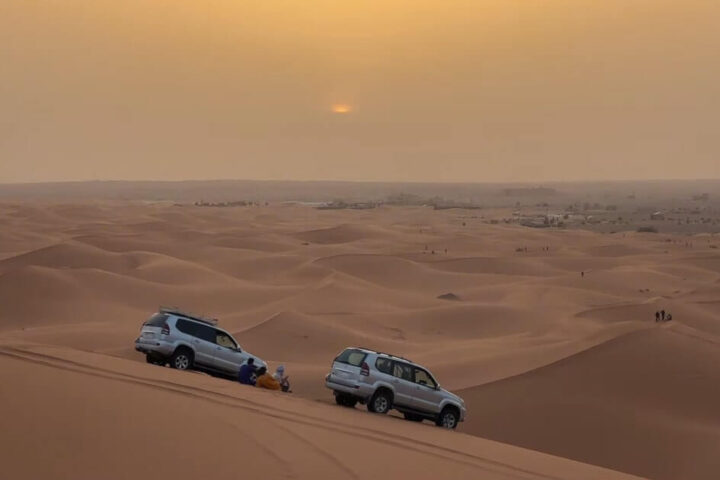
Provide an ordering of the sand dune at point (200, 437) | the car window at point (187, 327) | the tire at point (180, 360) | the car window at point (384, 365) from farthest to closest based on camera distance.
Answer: the car window at point (187, 327), the tire at point (180, 360), the car window at point (384, 365), the sand dune at point (200, 437)

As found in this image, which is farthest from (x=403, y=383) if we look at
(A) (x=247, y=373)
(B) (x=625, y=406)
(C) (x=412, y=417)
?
(B) (x=625, y=406)

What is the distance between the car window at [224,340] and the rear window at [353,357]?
3.59 meters

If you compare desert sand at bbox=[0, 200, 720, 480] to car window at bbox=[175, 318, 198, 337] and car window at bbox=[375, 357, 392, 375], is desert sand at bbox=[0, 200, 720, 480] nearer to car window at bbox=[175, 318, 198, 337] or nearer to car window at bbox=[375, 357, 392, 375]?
car window at bbox=[375, 357, 392, 375]

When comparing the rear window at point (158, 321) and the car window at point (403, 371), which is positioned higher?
the rear window at point (158, 321)

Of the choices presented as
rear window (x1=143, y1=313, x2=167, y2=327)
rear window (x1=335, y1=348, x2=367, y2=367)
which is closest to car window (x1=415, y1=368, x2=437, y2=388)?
rear window (x1=335, y1=348, x2=367, y2=367)

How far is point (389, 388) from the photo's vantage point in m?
17.9

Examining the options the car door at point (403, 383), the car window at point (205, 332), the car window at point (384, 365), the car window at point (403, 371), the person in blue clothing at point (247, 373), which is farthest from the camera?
the car window at point (205, 332)

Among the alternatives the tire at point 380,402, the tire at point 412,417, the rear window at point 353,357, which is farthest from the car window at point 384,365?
the tire at point 412,417

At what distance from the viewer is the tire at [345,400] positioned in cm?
1810

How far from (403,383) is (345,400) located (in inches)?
44.6

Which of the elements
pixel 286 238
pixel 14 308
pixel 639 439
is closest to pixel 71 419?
pixel 639 439

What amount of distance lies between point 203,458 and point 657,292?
1576 inches

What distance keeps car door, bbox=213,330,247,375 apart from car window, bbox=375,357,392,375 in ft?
13.3

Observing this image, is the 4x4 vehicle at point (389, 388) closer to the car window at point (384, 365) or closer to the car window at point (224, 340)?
the car window at point (384, 365)
